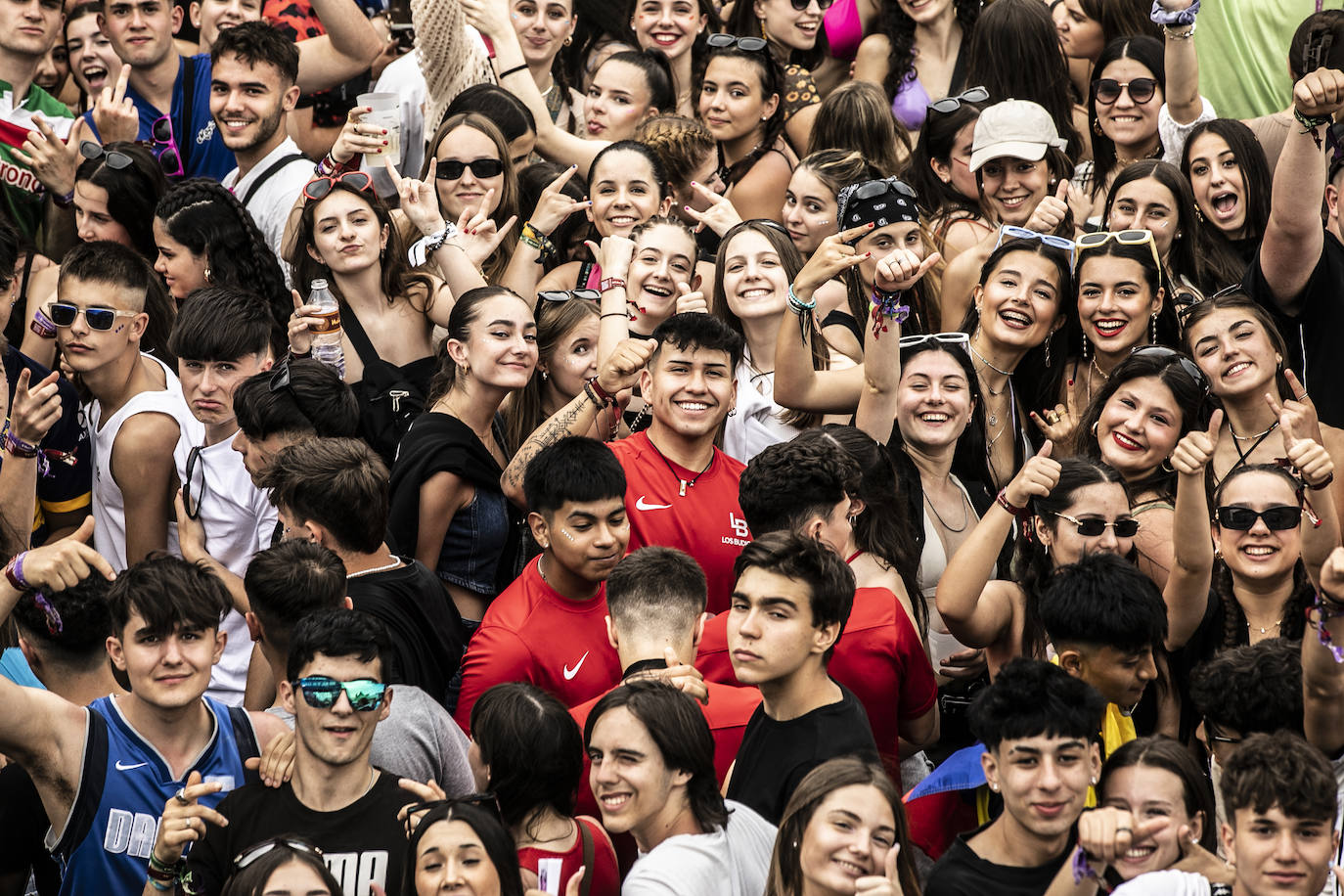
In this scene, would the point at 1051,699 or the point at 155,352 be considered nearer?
the point at 1051,699

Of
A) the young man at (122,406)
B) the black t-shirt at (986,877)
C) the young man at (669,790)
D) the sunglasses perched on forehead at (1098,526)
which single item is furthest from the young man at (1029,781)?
the young man at (122,406)

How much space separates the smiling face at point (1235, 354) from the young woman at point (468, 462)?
2477 millimetres

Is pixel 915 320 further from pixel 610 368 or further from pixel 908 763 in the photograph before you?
pixel 908 763

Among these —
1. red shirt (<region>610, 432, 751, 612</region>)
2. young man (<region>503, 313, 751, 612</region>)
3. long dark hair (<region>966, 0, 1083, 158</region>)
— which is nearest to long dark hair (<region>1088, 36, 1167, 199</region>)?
long dark hair (<region>966, 0, 1083, 158</region>)

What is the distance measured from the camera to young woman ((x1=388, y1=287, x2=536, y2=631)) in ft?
20.4

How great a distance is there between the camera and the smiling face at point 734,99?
27.2 ft

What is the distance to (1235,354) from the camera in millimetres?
6254

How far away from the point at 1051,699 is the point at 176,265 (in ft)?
14.2

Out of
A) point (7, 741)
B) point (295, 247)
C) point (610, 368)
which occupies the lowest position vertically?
point (7, 741)

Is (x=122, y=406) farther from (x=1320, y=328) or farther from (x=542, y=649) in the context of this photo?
(x=1320, y=328)

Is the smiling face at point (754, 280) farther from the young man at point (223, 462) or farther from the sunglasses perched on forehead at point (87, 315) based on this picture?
the sunglasses perched on forehead at point (87, 315)

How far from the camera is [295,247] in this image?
23.9 feet

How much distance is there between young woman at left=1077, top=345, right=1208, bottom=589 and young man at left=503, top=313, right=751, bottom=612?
1.33 meters

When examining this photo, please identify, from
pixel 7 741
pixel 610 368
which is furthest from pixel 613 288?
pixel 7 741
